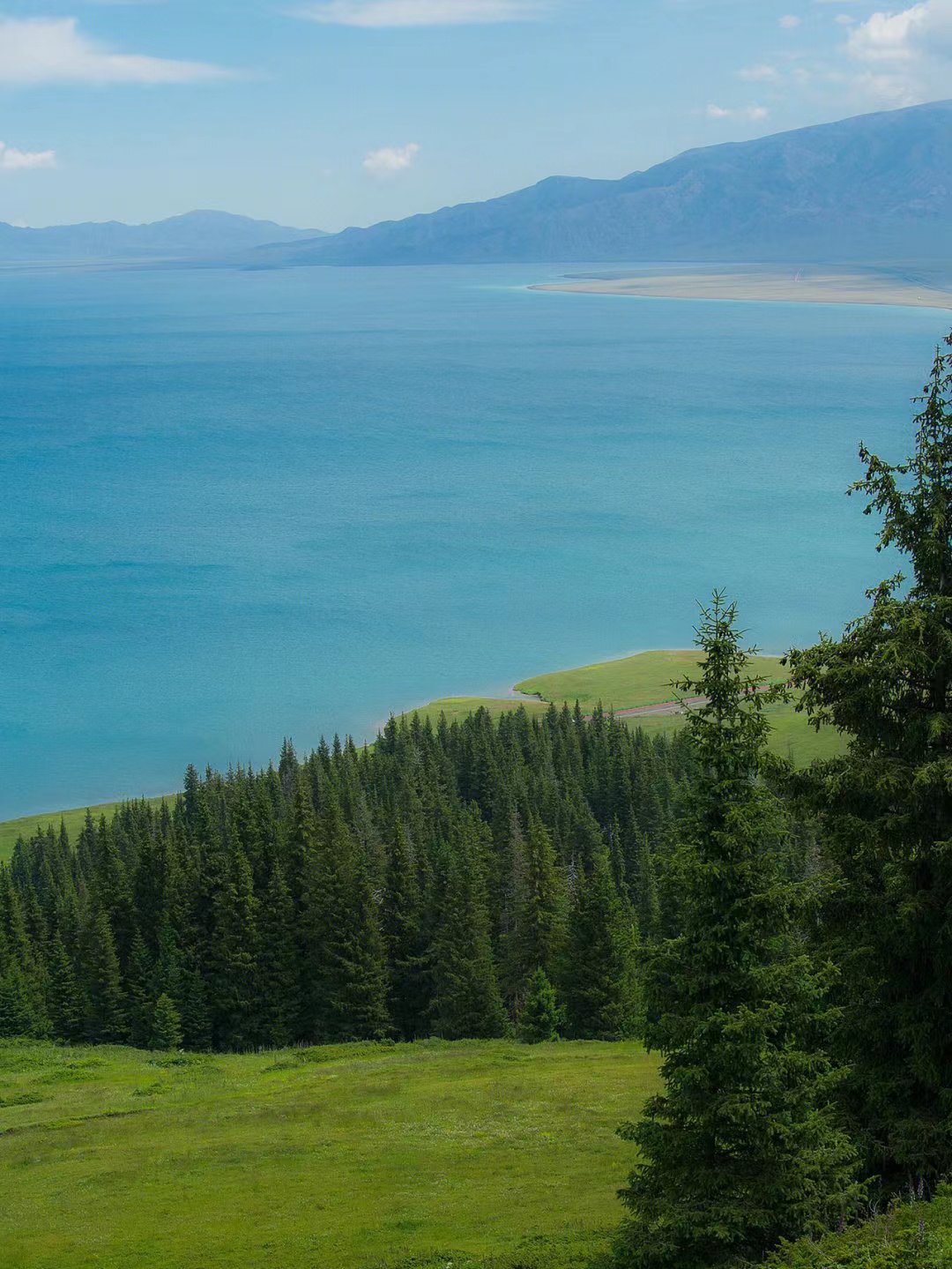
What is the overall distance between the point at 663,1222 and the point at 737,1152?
1.31m

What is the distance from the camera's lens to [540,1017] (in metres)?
47.4

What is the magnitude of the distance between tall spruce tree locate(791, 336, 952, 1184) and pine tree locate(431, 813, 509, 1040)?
112 feet

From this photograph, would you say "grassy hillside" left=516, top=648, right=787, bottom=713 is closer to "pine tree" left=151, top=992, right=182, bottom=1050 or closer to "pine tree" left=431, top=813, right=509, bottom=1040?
"pine tree" left=431, top=813, right=509, bottom=1040

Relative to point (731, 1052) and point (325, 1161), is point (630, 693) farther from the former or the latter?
point (731, 1052)

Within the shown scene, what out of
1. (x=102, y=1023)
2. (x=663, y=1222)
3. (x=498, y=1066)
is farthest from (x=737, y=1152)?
(x=102, y=1023)

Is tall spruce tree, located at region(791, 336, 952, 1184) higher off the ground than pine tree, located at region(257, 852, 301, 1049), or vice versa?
tall spruce tree, located at region(791, 336, 952, 1184)

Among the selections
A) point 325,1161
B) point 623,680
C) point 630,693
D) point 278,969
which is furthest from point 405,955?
point 623,680

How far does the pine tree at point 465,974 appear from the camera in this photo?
168 feet

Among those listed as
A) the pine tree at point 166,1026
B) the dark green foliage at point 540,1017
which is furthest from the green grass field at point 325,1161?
the pine tree at point 166,1026

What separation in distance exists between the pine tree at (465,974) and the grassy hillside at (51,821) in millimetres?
51079

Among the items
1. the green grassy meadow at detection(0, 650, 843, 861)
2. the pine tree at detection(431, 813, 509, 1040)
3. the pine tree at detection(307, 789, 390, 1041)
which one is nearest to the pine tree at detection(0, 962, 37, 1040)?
the pine tree at detection(307, 789, 390, 1041)

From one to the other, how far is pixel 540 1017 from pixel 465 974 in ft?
16.1

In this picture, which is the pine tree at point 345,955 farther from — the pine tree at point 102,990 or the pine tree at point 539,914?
the pine tree at point 102,990

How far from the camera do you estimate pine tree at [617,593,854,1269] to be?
15688 mm
